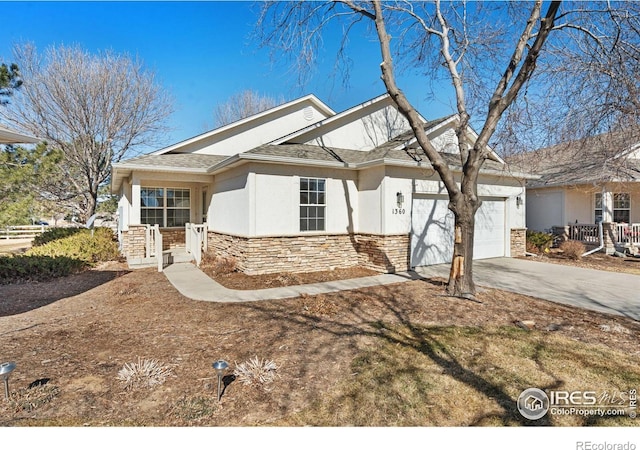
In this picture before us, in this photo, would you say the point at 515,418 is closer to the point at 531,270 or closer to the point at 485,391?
the point at 485,391

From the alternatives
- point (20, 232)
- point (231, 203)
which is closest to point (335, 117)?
point (231, 203)

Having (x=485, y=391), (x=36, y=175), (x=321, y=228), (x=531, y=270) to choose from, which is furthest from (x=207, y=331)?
(x=36, y=175)

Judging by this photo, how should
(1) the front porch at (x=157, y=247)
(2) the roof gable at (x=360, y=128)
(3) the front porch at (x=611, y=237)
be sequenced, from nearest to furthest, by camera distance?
(1) the front porch at (x=157, y=247) → (2) the roof gable at (x=360, y=128) → (3) the front porch at (x=611, y=237)

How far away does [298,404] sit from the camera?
10.6 feet

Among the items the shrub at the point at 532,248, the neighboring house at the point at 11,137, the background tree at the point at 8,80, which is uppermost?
the background tree at the point at 8,80

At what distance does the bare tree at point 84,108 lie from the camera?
1745 cm

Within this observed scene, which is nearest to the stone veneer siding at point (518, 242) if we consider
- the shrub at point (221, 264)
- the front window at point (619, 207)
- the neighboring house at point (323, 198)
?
the neighboring house at point (323, 198)

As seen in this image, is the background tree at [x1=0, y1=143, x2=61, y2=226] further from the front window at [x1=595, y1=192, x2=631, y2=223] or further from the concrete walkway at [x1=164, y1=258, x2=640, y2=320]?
the front window at [x1=595, y1=192, x2=631, y2=223]

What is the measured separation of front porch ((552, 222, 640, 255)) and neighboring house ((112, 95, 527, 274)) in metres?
3.74

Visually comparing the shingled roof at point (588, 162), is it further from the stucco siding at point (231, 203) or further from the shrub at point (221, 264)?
the shrub at point (221, 264)

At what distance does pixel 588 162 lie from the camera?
51.1ft

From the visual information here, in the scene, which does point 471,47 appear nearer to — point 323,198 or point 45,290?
point 323,198

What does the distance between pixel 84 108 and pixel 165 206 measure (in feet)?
32.9

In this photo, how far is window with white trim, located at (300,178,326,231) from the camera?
10023mm
